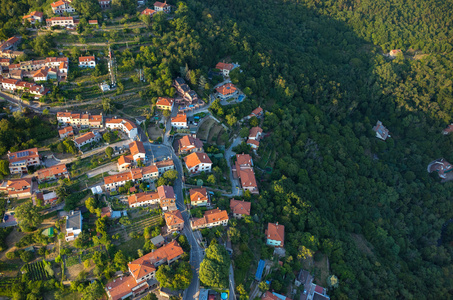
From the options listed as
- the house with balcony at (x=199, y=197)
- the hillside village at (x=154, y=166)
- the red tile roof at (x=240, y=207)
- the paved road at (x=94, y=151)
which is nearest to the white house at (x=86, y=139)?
the hillside village at (x=154, y=166)

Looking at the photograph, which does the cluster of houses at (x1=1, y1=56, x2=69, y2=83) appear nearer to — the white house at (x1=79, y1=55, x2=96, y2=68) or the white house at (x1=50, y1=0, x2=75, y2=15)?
the white house at (x1=79, y1=55, x2=96, y2=68)

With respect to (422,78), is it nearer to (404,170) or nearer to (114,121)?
(404,170)

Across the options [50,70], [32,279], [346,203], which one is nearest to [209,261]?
[32,279]

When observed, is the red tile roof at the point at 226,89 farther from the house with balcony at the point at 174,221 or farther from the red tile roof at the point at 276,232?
the house with balcony at the point at 174,221

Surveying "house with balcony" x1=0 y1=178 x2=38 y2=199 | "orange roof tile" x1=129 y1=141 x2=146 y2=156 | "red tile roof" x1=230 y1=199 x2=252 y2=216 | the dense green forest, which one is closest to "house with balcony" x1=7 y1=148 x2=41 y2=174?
"house with balcony" x1=0 y1=178 x2=38 y2=199

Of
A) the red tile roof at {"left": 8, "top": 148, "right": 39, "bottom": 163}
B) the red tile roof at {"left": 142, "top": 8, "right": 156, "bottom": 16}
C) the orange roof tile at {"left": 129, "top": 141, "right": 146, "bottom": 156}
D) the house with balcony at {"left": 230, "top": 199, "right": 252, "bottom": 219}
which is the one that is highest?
the red tile roof at {"left": 142, "top": 8, "right": 156, "bottom": 16}

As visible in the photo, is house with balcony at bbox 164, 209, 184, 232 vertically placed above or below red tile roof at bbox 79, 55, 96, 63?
below
